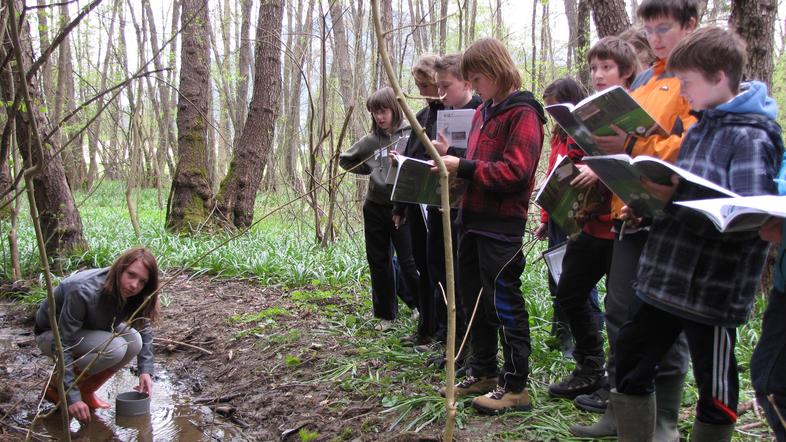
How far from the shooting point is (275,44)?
7.96 m

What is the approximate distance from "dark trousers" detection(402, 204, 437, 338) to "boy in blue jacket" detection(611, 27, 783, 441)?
191cm

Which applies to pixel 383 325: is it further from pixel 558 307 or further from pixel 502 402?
pixel 502 402

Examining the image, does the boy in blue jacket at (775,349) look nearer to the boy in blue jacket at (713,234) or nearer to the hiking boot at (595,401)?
the boy in blue jacket at (713,234)

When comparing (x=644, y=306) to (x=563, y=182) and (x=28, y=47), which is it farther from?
(x=28, y=47)

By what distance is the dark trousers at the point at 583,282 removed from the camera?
8.56 ft

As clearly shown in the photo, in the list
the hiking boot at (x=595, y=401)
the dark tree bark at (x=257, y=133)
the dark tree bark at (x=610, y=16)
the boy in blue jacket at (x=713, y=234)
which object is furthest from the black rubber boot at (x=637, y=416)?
the dark tree bark at (x=257, y=133)

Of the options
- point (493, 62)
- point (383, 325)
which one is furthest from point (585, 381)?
point (383, 325)

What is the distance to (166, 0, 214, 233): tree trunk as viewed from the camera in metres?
8.10

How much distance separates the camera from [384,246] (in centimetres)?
405

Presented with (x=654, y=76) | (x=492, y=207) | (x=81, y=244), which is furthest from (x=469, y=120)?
(x=81, y=244)

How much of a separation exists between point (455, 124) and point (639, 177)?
1.43 m

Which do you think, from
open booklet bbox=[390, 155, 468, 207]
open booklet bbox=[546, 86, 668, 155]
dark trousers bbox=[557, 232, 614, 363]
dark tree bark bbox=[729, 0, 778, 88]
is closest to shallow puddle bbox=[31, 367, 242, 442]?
open booklet bbox=[390, 155, 468, 207]

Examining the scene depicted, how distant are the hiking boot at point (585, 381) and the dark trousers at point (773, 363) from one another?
125 centimetres

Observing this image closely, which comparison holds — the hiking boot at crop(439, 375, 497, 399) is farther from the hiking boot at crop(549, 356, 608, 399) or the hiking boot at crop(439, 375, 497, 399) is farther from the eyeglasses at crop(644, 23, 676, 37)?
the eyeglasses at crop(644, 23, 676, 37)
